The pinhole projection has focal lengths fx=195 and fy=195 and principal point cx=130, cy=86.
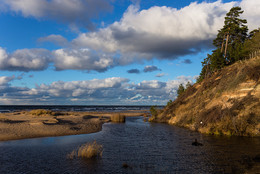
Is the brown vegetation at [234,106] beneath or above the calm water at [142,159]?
above

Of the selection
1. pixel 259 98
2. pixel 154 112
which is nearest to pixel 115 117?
pixel 154 112

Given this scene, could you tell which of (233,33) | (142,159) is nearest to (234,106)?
(142,159)

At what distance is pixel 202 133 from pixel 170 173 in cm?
1959

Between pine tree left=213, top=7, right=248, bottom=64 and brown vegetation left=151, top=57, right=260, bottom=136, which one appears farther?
pine tree left=213, top=7, right=248, bottom=64

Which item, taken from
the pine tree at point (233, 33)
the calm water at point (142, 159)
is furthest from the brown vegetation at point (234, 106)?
the pine tree at point (233, 33)

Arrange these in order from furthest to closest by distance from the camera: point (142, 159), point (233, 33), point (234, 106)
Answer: point (233, 33) → point (234, 106) → point (142, 159)

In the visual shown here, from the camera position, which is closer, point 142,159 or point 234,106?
point 142,159

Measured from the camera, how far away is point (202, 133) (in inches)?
1229

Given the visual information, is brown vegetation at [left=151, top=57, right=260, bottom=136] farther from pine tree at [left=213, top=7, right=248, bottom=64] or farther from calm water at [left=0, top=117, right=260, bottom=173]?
pine tree at [left=213, top=7, right=248, bottom=64]

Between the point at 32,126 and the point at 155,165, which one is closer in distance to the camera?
the point at 155,165

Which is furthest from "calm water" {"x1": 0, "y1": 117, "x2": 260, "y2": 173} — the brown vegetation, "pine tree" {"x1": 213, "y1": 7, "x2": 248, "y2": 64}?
"pine tree" {"x1": 213, "y1": 7, "x2": 248, "y2": 64}

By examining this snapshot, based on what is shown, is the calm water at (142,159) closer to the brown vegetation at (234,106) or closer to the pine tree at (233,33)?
the brown vegetation at (234,106)

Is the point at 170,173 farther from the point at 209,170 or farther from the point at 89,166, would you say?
the point at 89,166

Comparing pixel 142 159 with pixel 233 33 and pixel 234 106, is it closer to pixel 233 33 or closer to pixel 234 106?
pixel 234 106
